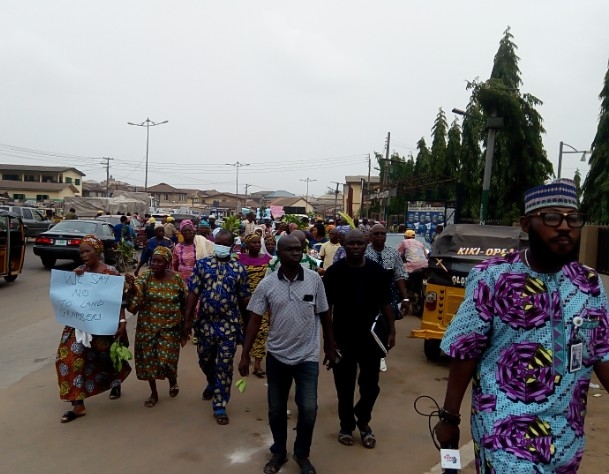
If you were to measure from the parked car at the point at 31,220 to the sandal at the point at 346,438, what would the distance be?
2095 cm

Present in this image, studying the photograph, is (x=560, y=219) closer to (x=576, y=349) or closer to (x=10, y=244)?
(x=576, y=349)

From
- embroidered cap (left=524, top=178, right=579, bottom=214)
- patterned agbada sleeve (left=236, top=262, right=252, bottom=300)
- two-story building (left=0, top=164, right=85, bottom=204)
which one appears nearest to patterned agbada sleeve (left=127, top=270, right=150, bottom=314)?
patterned agbada sleeve (left=236, top=262, right=252, bottom=300)

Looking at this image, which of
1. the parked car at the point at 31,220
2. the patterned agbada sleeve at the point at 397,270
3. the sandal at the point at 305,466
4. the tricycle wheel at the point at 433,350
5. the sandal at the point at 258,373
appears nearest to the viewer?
the sandal at the point at 305,466

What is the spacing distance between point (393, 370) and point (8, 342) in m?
5.30

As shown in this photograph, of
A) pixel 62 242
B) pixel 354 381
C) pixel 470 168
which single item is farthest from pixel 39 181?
pixel 354 381

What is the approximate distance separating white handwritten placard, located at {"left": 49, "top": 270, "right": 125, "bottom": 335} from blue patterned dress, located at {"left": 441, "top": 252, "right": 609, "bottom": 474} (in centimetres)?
354

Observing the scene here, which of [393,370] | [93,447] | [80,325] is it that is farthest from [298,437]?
[393,370]

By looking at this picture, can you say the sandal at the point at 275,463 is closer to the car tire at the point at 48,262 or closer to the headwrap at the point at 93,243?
the headwrap at the point at 93,243

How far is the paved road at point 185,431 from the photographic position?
4254 millimetres

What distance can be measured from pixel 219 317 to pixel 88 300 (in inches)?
46.2

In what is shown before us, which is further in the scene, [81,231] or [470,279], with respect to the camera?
[81,231]

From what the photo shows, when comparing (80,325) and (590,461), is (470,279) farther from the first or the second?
(80,325)

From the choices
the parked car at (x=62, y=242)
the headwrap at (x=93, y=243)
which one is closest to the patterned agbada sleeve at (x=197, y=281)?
the headwrap at (x=93, y=243)

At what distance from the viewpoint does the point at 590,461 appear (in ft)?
14.5
